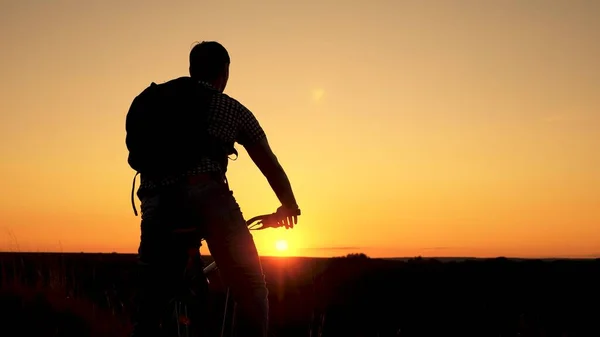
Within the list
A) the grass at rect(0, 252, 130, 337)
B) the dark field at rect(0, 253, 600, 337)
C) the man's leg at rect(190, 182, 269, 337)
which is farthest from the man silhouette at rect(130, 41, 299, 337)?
the dark field at rect(0, 253, 600, 337)

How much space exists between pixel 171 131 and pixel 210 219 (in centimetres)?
55

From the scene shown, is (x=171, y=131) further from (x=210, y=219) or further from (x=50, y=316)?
(x=50, y=316)

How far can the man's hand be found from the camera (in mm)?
4469

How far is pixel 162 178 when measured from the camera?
4.22 m

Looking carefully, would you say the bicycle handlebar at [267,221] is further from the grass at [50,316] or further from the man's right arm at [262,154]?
the grass at [50,316]

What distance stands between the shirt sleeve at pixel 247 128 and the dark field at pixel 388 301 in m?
5.05

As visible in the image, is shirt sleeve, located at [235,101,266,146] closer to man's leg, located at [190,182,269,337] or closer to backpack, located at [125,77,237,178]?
backpack, located at [125,77,237,178]

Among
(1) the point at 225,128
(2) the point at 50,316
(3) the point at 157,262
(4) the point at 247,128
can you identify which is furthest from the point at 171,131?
(2) the point at 50,316

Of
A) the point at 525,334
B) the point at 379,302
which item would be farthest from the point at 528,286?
the point at 525,334

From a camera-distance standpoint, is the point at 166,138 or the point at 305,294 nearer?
the point at 166,138

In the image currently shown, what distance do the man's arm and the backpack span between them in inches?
6.1

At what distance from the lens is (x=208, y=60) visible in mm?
4535

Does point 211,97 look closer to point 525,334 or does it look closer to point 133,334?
point 133,334

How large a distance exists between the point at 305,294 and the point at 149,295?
13839 millimetres
